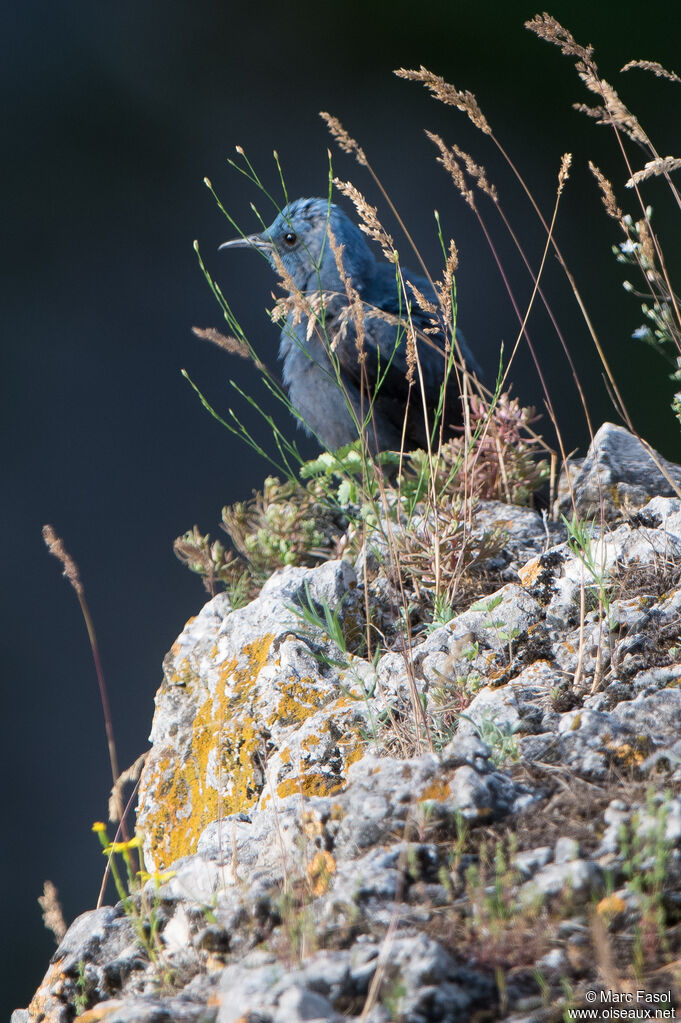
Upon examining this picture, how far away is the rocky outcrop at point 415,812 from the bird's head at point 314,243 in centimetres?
274

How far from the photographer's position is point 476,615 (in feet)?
8.51

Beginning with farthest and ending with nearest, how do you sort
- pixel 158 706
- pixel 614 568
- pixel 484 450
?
1. pixel 484 450
2. pixel 158 706
3. pixel 614 568

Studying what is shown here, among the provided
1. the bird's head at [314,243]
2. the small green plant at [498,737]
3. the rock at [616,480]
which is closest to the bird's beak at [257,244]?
the bird's head at [314,243]

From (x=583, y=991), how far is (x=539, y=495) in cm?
250

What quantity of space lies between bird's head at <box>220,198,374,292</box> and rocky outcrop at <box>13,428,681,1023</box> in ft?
9.00

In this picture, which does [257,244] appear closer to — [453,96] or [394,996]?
[453,96]

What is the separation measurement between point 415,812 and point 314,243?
436 centimetres

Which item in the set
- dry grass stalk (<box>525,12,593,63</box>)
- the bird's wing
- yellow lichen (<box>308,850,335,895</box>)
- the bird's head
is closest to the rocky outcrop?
yellow lichen (<box>308,850,335,895</box>)

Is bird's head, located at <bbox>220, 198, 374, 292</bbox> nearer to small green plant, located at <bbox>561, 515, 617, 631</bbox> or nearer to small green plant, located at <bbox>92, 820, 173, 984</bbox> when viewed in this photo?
small green plant, located at <bbox>561, 515, 617, 631</bbox>

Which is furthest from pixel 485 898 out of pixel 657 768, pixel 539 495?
pixel 539 495

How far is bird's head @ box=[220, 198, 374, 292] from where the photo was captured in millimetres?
5207

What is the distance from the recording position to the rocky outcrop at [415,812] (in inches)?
51.8

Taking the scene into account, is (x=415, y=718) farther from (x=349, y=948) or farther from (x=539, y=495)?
(x=539, y=495)

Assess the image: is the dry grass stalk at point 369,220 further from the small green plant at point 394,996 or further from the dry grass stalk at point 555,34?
the small green plant at point 394,996
